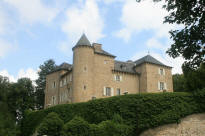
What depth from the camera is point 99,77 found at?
3344 cm

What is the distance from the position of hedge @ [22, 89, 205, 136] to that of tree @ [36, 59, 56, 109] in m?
22.5

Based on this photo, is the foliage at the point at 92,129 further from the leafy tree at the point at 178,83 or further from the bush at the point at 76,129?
the leafy tree at the point at 178,83

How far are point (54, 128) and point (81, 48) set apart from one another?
13890mm

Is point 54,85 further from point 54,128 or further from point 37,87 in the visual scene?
point 54,128

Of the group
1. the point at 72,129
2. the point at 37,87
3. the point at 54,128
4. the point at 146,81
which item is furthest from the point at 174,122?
the point at 37,87

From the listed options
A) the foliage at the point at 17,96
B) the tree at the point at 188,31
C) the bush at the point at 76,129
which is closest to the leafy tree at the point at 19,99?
the foliage at the point at 17,96

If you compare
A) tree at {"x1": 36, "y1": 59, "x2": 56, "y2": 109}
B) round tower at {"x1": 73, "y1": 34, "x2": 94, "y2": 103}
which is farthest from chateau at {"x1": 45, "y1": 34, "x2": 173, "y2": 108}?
tree at {"x1": 36, "y1": 59, "x2": 56, "y2": 109}

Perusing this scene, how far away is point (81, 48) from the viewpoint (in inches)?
1281

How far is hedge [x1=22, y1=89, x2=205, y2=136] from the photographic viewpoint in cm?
2231

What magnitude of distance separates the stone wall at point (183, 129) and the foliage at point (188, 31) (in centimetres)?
1254

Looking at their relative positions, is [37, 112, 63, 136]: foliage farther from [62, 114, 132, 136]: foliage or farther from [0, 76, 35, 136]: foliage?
[0, 76, 35, 136]: foliage

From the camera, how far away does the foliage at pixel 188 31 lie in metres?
10.0

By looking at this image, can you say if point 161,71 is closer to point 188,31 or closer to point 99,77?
point 99,77

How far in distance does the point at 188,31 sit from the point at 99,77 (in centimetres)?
2364
